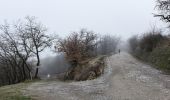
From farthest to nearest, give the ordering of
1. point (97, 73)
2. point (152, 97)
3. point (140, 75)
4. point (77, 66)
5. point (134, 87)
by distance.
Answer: point (77, 66), point (97, 73), point (140, 75), point (134, 87), point (152, 97)

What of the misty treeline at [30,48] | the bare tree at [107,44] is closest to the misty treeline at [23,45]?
the misty treeline at [30,48]

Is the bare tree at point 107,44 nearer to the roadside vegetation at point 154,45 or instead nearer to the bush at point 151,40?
the bush at point 151,40

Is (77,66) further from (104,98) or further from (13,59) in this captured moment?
(104,98)

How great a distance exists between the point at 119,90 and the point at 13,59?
Result: 119ft

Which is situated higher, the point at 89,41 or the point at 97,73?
the point at 89,41

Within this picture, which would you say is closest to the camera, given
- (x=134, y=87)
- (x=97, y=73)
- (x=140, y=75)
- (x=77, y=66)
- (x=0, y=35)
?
(x=134, y=87)

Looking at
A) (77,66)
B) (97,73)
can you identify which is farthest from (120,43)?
(97,73)

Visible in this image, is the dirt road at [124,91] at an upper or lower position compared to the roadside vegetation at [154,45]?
lower

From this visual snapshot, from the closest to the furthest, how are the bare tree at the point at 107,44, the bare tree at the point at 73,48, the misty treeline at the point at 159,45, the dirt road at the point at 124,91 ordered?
the dirt road at the point at 124,91, the misty treeline at the point at 159,45, the bare tree at the point at 73,48, the bare tree at the point at 107,44

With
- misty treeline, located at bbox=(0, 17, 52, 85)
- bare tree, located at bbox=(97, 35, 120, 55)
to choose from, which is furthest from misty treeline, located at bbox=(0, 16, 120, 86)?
bare tree, located at bbox=(97, 35, 120, 55)

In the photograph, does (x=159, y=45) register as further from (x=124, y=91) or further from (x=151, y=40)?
(x=124, y=91)

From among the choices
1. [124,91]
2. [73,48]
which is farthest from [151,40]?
[124,91]

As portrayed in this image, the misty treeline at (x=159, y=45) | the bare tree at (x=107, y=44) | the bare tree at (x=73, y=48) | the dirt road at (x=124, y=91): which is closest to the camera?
the dirt road at (x=124, y=91)

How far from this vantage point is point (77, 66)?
4153 centimetres
